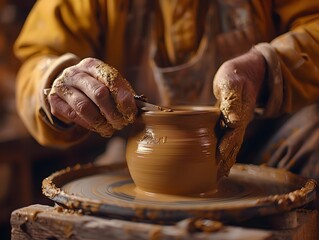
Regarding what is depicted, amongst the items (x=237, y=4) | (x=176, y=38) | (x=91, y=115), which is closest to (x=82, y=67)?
(x=91, y=115)

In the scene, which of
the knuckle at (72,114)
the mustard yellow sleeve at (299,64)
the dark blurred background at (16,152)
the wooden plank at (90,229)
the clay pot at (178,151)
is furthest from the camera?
the dark blurred background at (16,152)

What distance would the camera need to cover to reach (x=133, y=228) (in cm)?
83

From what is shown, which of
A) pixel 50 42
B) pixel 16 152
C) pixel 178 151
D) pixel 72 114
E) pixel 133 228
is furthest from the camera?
pixel 16 152

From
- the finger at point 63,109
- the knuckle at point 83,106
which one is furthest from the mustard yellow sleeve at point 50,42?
the knuckle at point 83,106

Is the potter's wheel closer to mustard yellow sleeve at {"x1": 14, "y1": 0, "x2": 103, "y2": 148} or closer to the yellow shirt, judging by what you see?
the yellow shirt

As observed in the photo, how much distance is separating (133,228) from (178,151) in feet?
0.81

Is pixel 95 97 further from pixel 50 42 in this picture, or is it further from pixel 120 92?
pixel 50 42

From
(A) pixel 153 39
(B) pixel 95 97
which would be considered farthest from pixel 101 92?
(A) pixel 153 39

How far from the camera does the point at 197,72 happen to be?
5.18 feet

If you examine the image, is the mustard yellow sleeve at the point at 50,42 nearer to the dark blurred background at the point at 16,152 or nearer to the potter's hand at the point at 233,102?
the potter's hand at the point at 233,102

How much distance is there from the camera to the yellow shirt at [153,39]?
135 centimetres

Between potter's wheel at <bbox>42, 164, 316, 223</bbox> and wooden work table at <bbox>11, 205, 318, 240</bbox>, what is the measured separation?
0.07 ft

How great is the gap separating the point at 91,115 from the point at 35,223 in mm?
267

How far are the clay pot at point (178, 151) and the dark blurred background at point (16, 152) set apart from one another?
1326mm
